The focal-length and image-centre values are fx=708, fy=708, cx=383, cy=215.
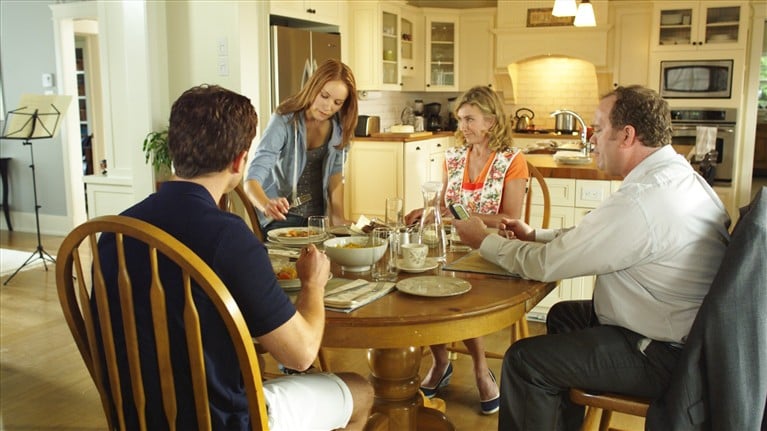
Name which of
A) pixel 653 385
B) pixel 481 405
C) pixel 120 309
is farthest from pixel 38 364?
pixel 653 385

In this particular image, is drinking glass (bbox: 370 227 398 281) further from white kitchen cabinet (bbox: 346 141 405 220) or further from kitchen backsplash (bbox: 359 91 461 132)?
kitchen backsplash (bbox: 359 91 461 132)

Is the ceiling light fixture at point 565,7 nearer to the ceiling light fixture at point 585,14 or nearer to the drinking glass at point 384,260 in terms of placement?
the ceiling light fixture at point 585,14

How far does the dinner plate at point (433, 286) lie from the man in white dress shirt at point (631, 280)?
0.67 feet

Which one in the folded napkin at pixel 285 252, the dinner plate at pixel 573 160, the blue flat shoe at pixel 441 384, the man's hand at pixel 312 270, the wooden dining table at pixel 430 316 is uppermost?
the dinner plate at pixel 573 160

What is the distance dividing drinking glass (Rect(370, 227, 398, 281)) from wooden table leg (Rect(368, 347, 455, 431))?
278 mm

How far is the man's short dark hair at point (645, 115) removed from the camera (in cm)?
Result: 196

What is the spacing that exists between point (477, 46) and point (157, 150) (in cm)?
394

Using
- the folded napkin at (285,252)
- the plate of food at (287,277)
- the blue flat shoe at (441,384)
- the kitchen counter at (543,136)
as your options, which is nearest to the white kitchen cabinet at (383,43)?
the kitchen counter at (543,136)

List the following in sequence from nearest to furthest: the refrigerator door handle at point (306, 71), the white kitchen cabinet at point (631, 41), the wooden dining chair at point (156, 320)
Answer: the wooden dining chair at point (156, 320)
the refrigerator door handle at point (306, 71)
the white kitchen cabinet at point (631, 41)

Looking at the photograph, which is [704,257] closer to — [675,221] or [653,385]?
[675,221]

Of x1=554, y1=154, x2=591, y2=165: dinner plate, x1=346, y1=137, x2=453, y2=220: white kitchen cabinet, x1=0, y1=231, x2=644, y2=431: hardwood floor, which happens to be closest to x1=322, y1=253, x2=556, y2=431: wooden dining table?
x1=0, y1=231, x2=644, y2=431: hardwood floor

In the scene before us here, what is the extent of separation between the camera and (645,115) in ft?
6.43

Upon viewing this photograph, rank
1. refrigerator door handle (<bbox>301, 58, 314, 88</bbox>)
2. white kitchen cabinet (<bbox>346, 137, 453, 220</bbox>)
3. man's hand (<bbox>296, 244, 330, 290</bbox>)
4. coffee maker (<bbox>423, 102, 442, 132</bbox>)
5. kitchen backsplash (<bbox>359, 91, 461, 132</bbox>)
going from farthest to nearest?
coffee maker (<bbox>423, 102, 442, 132</bbox>) → kitchen backsplash (<bbox>359, 91, 461, 132</bbox>) → white kitchen cabinet (<bbox>346, 137, 453, 220</bbox>) → refrigerator door handle (<bbox>301, 58, 314, 88</bbox>) → man's hand (<bbox>296, 244, 330, 290</bbox>)

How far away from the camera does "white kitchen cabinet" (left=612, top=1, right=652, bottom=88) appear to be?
21.6 ft
